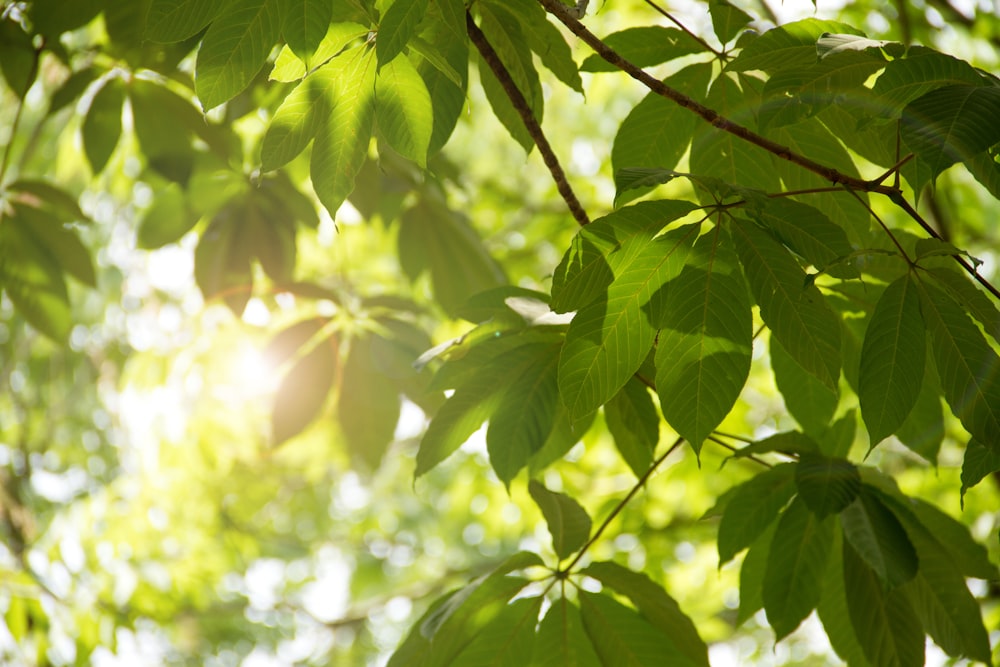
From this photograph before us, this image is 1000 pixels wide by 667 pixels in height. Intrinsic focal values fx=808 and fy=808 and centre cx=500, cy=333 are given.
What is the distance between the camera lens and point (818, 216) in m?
0.64

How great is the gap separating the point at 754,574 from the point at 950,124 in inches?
22.5

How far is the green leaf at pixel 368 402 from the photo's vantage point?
4.67 ft

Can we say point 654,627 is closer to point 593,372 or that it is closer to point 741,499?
point 741,499

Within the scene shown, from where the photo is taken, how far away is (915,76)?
61 cm

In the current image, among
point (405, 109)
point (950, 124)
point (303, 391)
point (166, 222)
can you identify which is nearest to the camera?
point (950, 124)

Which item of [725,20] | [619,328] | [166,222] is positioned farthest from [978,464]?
[166,222]

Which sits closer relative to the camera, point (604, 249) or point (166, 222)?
point (604, 249)

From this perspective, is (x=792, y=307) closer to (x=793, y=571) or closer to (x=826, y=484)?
(x=826, y=484)

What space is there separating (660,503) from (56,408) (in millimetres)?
3644

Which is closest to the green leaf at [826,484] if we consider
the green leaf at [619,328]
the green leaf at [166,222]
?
the green leaf at [619,328]

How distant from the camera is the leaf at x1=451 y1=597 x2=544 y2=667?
794 millimetres

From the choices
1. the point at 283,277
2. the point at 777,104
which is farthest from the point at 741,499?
the point at 283,277

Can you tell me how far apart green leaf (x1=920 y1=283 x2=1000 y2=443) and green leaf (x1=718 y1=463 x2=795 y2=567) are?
274mm

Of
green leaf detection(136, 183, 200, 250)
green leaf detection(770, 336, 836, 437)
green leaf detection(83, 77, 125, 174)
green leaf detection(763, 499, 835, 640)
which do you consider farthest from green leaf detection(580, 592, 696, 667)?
green leaf detection(136, 183, 200, 250)
